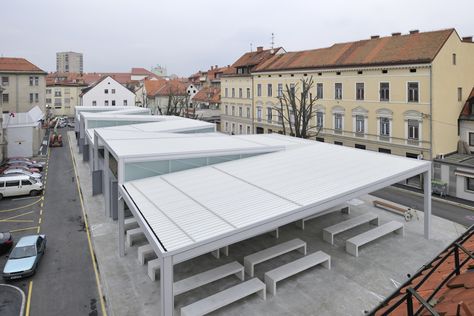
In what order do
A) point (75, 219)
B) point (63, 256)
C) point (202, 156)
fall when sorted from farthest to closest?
point (75, 219) < point (202, 156) < point (63, 256)

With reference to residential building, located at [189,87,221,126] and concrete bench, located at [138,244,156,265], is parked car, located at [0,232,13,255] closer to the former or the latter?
concrete bench, located at [138,244,156,265]

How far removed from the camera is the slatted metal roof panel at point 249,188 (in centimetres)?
1173

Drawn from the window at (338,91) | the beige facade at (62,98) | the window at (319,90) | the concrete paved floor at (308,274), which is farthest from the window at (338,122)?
the beige facade at (62,98)

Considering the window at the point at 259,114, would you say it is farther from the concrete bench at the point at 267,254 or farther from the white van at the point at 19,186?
the concrete bench at the point at 267,254

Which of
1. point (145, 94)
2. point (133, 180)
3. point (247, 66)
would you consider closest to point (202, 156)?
point (133, 180)

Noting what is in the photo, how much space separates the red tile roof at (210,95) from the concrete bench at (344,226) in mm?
45006

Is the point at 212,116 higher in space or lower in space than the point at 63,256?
higher

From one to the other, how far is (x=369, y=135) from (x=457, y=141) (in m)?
6.86

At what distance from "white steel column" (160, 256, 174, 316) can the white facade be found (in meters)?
64.8

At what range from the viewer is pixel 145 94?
78.1 meters

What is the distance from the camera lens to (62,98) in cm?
8531

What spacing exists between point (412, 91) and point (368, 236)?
56.0 ft

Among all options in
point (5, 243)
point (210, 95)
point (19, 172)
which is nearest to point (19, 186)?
point (19, 172)

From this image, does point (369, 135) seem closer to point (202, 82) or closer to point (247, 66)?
point (247, 66)
